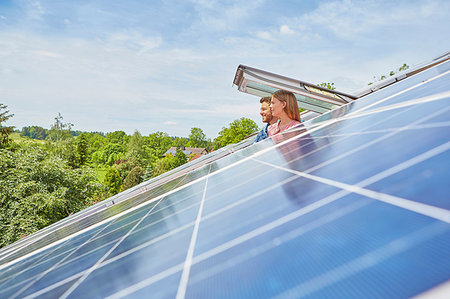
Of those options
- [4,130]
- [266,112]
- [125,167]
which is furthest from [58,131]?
[266,112]

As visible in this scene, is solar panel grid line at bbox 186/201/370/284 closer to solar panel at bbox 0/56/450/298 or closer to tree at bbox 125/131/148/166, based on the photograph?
solar panel at bbox 0/56/450/298

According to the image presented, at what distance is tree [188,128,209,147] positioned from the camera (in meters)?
158

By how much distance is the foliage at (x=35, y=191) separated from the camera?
22547 millimetres

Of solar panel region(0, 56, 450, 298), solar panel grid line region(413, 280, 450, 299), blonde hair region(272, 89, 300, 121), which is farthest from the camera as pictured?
blonde hair region(272, 89, 300, 121)

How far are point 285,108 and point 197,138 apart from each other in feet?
503

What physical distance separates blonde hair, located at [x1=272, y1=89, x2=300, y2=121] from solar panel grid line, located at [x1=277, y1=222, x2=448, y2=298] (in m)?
7.33

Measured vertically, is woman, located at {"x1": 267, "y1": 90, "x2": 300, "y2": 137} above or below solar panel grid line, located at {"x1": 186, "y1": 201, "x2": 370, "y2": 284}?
above

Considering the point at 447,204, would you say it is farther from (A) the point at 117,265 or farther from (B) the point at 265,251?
(A) the point at 117,265

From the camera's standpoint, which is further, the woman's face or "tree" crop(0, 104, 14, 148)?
"tree" crop(0, 104, 14, 148)

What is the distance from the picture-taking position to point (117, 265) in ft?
6.57

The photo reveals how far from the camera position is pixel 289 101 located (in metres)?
8.02

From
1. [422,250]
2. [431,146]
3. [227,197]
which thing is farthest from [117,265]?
[431,146]

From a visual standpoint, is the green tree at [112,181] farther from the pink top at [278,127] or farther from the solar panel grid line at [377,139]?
the solar panel grid line at [377,139]

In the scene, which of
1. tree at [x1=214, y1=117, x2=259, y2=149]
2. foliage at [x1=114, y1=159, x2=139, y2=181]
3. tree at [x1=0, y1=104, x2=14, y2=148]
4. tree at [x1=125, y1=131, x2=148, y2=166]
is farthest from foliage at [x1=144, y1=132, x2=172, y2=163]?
tree at [x1=0, y1=104, x2=14, y2=148]
